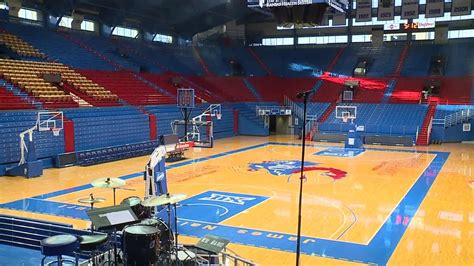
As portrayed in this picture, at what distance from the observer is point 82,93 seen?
23266 millimetres

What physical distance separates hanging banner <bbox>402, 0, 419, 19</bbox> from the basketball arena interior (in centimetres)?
15

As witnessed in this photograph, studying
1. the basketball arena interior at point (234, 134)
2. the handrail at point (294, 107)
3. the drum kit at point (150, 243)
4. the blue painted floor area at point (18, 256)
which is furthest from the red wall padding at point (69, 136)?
the handrail at point (294, 107)

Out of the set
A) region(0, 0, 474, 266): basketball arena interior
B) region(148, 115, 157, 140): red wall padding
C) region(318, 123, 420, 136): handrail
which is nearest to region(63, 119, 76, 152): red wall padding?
region(0, 0, 474, 266): basketball arena interior

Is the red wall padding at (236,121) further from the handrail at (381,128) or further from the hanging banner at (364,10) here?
the hanging banner at (364,10)

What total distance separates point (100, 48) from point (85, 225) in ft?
72.8

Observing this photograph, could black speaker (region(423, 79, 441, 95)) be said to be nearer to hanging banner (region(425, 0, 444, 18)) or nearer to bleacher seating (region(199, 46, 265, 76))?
hanging banner (region(425, 0, 444, 18))

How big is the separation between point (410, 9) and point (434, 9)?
158 centimetres

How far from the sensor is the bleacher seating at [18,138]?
670 inches

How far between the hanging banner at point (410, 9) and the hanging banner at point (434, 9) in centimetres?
72

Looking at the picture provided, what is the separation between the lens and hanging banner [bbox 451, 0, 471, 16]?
1230 inches

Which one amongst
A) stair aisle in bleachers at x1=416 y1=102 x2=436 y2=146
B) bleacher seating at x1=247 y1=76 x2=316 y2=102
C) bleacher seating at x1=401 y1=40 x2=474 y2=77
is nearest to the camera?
stair aisle in bleachers at x1=416 y1=102 x2=436 y2=146

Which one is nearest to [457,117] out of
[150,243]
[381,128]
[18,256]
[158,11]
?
[381,128]

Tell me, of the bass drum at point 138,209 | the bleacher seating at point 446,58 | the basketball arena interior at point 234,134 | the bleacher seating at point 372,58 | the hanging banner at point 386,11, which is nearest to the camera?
the bass drum at point 138,209

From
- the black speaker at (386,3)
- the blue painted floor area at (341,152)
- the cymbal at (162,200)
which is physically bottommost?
the blue painted floor area at (341,152)
